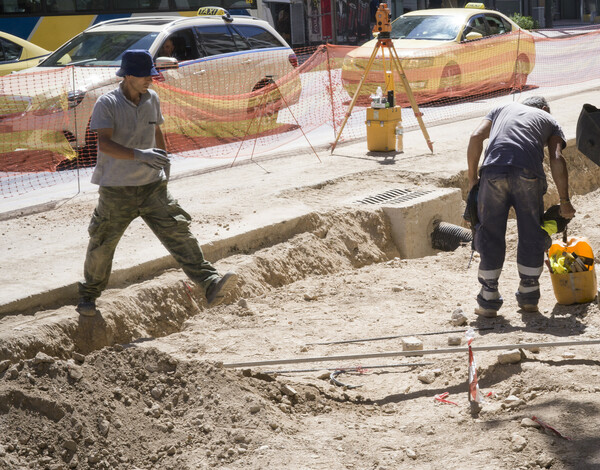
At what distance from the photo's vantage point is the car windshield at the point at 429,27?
→ 17.4 metres

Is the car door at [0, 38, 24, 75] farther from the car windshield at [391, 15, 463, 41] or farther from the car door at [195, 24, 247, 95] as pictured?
the car windshield at [391, 15, 463, 41]

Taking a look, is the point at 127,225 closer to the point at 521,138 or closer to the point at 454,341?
the point at 454,341

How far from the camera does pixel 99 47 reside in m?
13.3

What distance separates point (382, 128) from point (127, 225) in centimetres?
618

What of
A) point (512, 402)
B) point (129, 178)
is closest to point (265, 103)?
point (129, 178)

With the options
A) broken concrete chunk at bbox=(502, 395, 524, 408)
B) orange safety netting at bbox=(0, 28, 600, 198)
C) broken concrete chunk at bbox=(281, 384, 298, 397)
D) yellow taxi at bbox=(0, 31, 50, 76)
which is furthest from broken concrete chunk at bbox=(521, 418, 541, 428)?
yellow taxi at bbox=(0, 31, 50, 76)

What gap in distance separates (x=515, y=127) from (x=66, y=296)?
141 inches

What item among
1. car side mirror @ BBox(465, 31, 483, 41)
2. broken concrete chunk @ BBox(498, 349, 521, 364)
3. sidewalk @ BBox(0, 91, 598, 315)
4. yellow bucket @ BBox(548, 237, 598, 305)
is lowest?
broken concrete chunk @ BBox(498, 349, 521, 364)

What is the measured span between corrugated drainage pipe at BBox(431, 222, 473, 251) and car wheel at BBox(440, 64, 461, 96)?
7.66 metres

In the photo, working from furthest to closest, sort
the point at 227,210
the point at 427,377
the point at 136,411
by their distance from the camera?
the point at 227,210, the point at 427,377, the point at 136,411

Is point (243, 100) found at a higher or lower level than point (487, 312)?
higher

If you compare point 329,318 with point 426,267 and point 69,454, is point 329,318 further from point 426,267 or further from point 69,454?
point 69,454

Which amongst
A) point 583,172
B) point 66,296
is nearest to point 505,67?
point 583,172

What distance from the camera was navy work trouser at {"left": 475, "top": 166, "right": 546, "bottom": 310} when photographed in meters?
6.07
